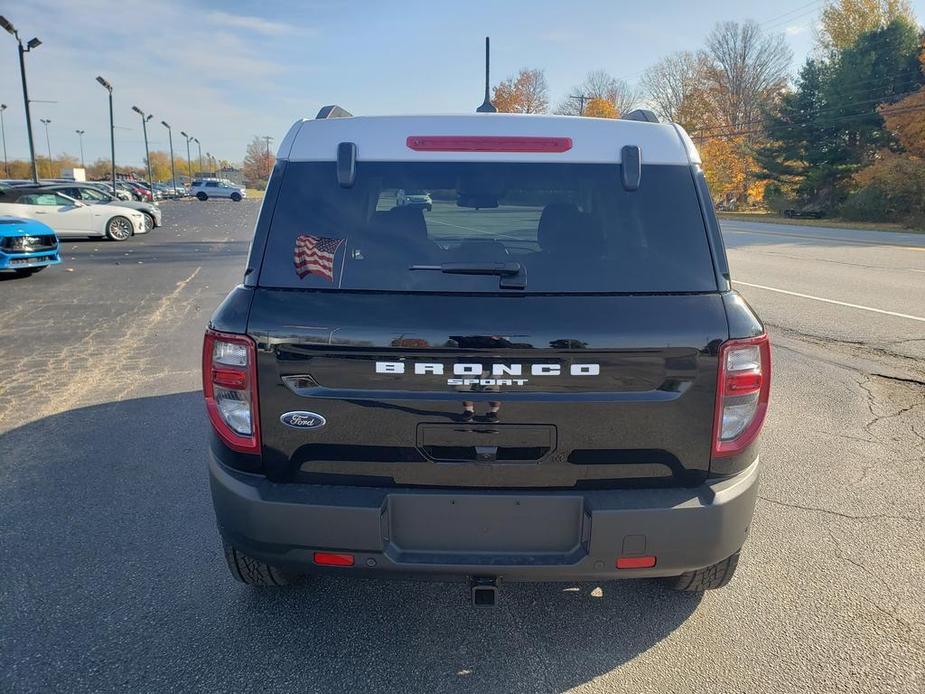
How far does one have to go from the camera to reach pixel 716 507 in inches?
92.7

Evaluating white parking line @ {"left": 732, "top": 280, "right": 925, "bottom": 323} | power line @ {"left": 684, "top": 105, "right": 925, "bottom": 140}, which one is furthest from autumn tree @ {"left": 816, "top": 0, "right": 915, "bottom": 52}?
white parking line @ {"left": 732, "top": 280, "right": 925, "bottom": 323}

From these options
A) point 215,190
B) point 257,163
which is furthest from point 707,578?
point 257,163

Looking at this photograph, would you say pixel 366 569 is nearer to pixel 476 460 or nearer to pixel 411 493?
pixel 411 493

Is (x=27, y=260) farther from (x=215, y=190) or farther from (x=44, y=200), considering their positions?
(x=215, y=190)

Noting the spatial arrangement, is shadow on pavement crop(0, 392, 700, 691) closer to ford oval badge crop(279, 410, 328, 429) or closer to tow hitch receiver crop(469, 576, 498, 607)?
tow hitch receiver crop(469, 576, 498, 607)

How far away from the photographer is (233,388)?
2381 millimetres

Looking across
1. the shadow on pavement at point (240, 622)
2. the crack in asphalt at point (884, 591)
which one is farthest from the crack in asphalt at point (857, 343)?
the shadow on pavement at point (240, 622)

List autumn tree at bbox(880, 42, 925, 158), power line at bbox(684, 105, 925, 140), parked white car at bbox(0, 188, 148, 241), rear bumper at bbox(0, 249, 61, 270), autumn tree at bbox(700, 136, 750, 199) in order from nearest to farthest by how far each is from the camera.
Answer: rear bumper at bbox(0, 249, 61, 270), parked white car at bbox(0, 188, 148, 241), autumn tree at bbox(880, 42, 925, 158), power line at bbox(684, 105, 925, 140), autumn tree at bbox(700, 136, 750, 199)

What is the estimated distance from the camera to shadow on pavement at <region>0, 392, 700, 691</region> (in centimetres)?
254

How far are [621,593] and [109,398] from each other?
4727 mm

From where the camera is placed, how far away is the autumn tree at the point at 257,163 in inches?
5335

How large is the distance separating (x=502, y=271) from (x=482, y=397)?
0.44m

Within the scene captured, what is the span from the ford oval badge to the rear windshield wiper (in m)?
0.67

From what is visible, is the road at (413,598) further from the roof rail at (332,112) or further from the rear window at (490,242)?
the roof rail at (332,112)
